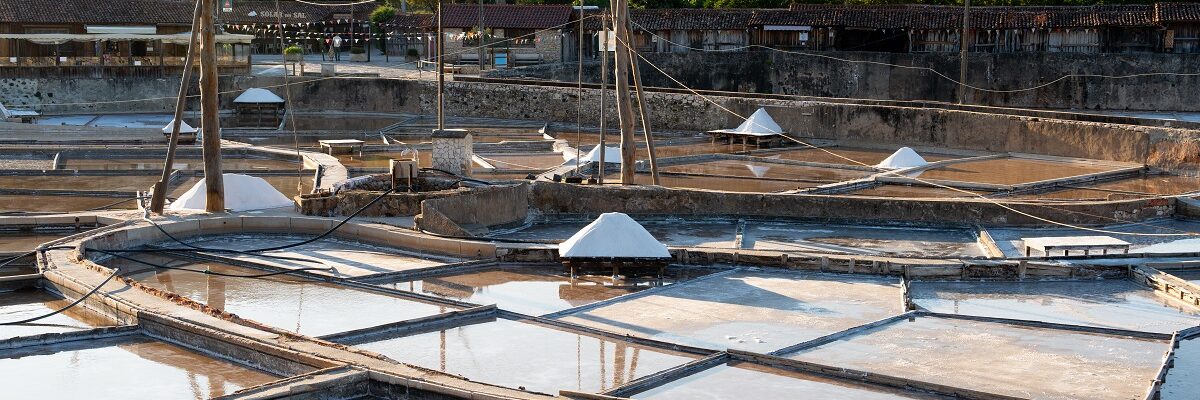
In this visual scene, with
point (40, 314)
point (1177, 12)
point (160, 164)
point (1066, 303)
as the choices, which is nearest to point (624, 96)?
point (1066, 303)

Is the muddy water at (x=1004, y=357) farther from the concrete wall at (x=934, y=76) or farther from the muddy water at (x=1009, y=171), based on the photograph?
the concrete wall at (x=934, y=76)

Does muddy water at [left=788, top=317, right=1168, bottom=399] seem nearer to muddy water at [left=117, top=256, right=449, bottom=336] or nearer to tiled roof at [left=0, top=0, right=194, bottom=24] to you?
muddy water at [left=117, top=256, right=449, bottom=336]

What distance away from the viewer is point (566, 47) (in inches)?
1978

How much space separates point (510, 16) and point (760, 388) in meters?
39.9

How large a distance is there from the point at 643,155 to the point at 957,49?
20353mm

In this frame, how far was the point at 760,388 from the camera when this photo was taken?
42.1 ft

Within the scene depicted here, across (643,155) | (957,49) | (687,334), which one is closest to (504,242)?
(687,334)

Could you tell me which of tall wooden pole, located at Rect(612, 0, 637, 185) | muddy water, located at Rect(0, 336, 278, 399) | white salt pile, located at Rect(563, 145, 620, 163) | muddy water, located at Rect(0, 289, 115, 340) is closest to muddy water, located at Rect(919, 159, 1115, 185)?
white salt pile, located at Rect(563, 145, 620, 163)

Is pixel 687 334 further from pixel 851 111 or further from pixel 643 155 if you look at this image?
pixel 851 111

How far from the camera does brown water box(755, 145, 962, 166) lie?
31373 millimetres

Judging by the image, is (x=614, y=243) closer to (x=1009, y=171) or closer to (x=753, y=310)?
(x=753, y=310)

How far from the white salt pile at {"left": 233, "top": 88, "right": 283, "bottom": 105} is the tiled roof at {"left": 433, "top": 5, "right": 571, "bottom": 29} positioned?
11.9 meters

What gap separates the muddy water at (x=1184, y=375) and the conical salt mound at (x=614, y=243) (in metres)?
5.91

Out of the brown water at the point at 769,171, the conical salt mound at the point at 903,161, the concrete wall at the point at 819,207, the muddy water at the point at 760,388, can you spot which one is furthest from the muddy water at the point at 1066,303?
the conical salt mound at the point at 903,161
